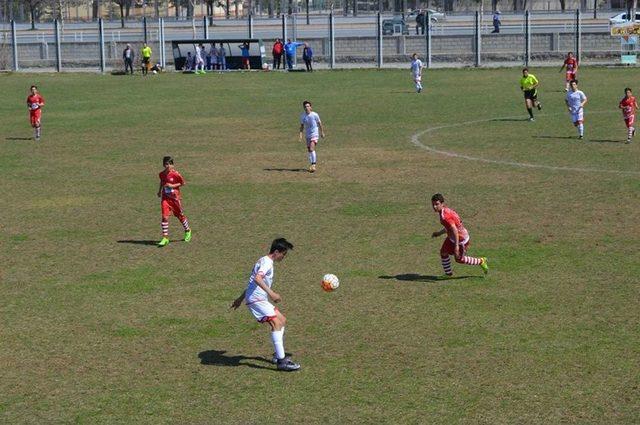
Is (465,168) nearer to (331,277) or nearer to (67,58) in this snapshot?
(331,277)

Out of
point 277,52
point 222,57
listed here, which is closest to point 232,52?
point 222,57

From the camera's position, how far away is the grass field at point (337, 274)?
46.4 ft

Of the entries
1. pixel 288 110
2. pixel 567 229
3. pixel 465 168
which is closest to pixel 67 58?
pixel 288 110

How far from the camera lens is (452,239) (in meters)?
19.8

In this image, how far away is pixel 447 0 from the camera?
141750 millimetres

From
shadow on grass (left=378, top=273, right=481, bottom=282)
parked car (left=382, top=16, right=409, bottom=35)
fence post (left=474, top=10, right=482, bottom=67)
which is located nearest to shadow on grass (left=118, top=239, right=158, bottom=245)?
shadow on grass (left=378, top=273, right=481, bottom=282)

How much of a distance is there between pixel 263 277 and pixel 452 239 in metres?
5.96

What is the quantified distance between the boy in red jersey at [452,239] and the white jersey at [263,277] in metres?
5.30

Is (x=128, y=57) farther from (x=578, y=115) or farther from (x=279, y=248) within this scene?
(x=279, y=248)

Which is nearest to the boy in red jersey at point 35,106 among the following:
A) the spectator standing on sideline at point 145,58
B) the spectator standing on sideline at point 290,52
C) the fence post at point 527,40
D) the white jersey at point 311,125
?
the white jersey at point 311,125

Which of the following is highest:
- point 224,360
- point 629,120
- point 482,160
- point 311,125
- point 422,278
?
point 311,125

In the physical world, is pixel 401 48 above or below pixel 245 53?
above

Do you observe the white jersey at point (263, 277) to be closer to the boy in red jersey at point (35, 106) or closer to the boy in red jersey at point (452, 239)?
the boy in red jersey at point (452, 239)

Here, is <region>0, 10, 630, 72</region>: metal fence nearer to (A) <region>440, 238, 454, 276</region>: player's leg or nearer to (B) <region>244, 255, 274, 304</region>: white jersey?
(A) <region>440, 238, 454, 276</region>: player's leg
